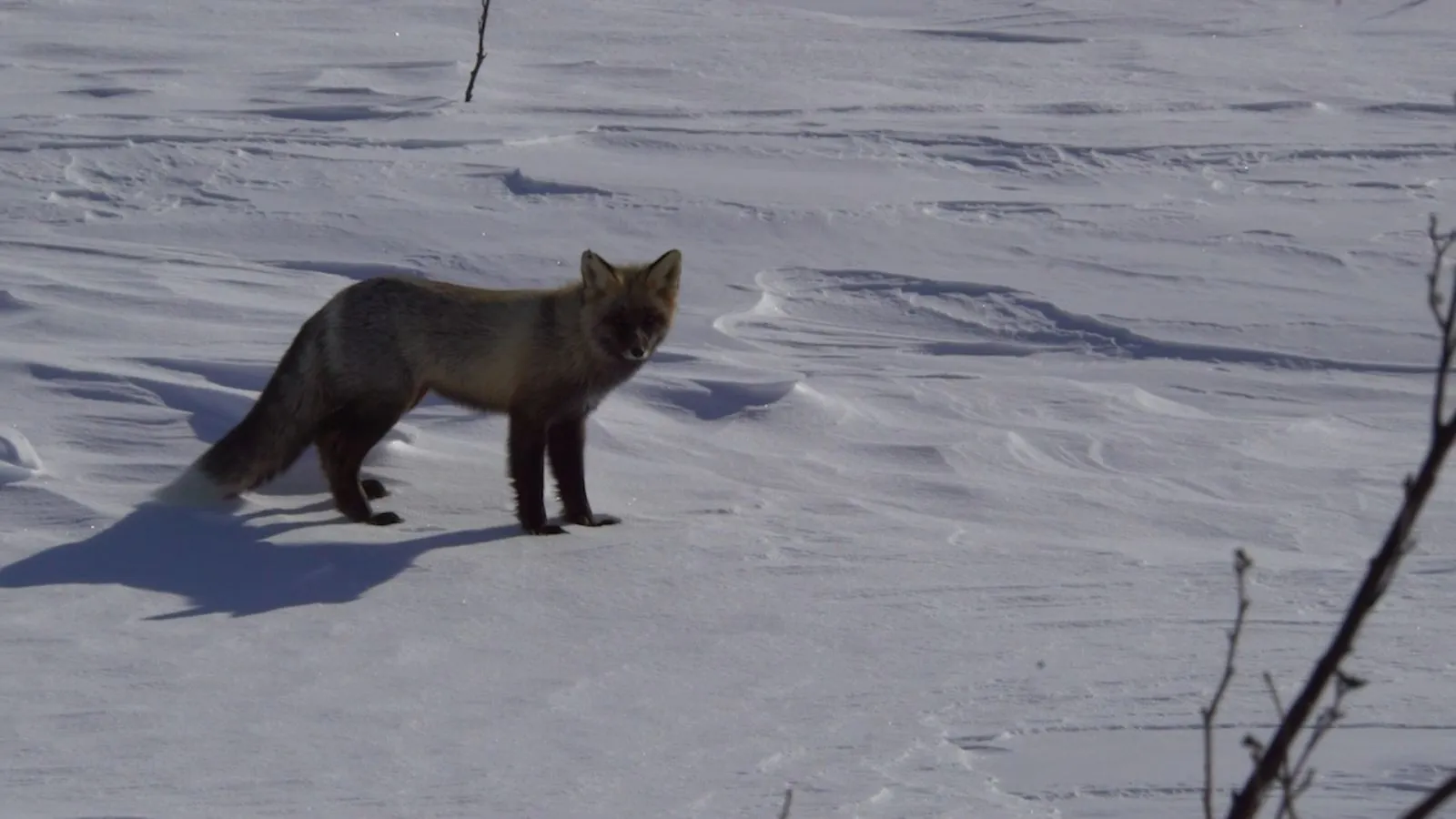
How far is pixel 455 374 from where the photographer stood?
6246 mm

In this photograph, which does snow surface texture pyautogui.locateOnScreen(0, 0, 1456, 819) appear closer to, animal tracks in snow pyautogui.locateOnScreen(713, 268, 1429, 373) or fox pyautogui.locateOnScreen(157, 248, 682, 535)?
animal tracks in snow pyautogui.locateOnScreen(713, 268, 1429, 373)

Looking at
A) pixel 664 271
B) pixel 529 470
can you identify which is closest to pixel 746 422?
pixel 664 271

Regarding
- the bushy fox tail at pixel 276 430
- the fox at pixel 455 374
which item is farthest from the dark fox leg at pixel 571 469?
the bushy fox tail at pixel 276 430

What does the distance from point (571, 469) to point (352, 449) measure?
786 mm

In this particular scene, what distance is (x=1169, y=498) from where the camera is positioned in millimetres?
6727

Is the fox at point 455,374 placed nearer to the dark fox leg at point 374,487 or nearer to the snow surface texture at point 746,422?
the dark fox leg at point 374,487

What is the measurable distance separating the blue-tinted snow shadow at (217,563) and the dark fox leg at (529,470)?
21cm

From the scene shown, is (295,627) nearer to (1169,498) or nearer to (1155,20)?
(1169,498)

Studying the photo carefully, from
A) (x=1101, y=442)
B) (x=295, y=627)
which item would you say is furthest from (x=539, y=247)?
(x=295, y=627)

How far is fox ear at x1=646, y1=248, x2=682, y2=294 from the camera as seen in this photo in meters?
6.29

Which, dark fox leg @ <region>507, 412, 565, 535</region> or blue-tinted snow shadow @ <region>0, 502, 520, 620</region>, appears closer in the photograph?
blue-tinted snow shadow @ <region>0, 502, 520, 620</region>

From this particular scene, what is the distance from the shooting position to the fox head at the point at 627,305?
20.2 ft

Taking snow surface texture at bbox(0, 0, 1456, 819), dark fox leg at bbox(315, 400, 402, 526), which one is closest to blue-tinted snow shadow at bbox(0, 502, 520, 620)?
snow surface texture at bbox(0, 0, 1456, 819)

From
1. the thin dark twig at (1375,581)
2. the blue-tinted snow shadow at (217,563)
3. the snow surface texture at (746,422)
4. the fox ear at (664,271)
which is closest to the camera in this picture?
the thin dark twig at (1375,581)
